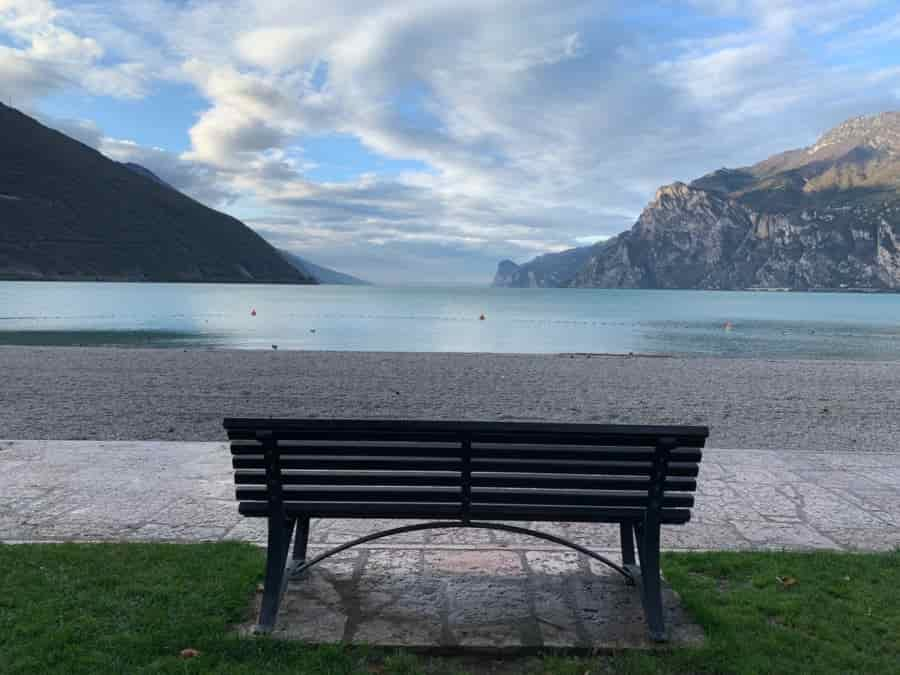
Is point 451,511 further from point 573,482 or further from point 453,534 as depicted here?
point 453,534

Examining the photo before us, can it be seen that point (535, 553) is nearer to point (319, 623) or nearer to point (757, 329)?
point (319, 623)

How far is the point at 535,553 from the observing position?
5.17 metres

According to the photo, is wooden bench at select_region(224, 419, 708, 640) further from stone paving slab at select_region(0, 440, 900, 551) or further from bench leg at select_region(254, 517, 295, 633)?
stone paving slab at select_region(0, 440, 900, 551)

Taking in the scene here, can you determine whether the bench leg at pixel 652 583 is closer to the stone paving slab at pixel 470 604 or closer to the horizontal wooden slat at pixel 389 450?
the stone paving slab at pixel 470 604

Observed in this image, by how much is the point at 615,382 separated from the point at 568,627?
14.1 meters

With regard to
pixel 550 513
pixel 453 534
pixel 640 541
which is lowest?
pixel 453 534

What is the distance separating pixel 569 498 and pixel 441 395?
35.2 ft

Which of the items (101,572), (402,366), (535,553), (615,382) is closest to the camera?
(101,572)

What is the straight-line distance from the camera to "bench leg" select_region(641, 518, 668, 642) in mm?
3900

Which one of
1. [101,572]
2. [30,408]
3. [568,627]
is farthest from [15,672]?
[30,408]

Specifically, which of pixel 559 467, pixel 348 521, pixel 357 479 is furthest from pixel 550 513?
pixel 348 521

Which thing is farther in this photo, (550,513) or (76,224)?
(76,224)

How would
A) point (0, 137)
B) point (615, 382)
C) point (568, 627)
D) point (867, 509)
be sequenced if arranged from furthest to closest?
point (0, 137)
point (615, 382)
point (867, 509)
point (568, 627)

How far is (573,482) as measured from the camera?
3.99 metres
